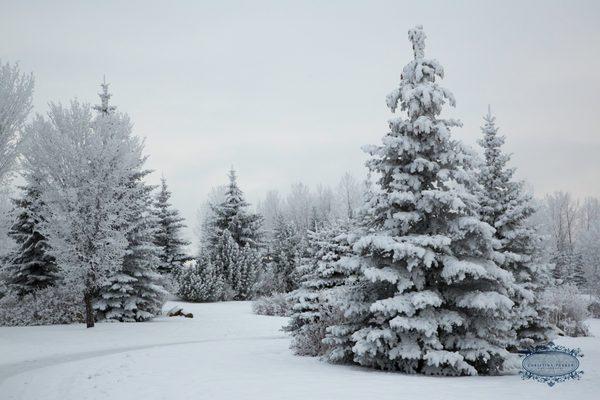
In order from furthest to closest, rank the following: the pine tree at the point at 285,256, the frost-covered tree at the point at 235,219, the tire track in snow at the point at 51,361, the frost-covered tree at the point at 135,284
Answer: the frost-covered tree at the point at 235,219
the pine tree at the point at 285,256
the frost-covered tree at the point at 135,284
the tire track in snow at the point at 51,361

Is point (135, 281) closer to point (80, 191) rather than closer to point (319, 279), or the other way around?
point (80, 191)

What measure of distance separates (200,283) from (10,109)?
19544 millimetres

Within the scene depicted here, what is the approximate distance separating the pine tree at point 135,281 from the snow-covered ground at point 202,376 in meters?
4.60

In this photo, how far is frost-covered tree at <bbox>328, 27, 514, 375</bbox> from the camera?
10.7 metres

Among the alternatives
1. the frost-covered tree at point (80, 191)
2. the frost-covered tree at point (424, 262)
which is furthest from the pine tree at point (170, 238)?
the frost-covered tree at point (424, 262)

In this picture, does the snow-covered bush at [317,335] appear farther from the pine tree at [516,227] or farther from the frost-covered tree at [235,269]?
the frost-covered tree at [235,269]

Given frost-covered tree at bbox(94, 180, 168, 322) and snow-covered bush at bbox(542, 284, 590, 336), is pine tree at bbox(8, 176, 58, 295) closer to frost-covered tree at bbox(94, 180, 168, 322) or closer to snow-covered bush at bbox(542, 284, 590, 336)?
frost-covered tree at bbox(94, 180, 168, 322)

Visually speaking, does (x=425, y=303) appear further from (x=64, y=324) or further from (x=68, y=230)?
(x=64, y=324)

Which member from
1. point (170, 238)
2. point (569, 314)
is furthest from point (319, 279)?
point (170, 238)

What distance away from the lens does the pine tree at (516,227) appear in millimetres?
17578

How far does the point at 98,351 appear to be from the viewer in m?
15.2

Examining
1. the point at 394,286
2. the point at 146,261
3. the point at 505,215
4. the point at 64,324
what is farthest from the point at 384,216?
the point at 64,324

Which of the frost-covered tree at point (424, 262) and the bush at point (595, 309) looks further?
the bush at point (595, 309)

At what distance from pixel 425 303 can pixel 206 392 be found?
467 centimetres
